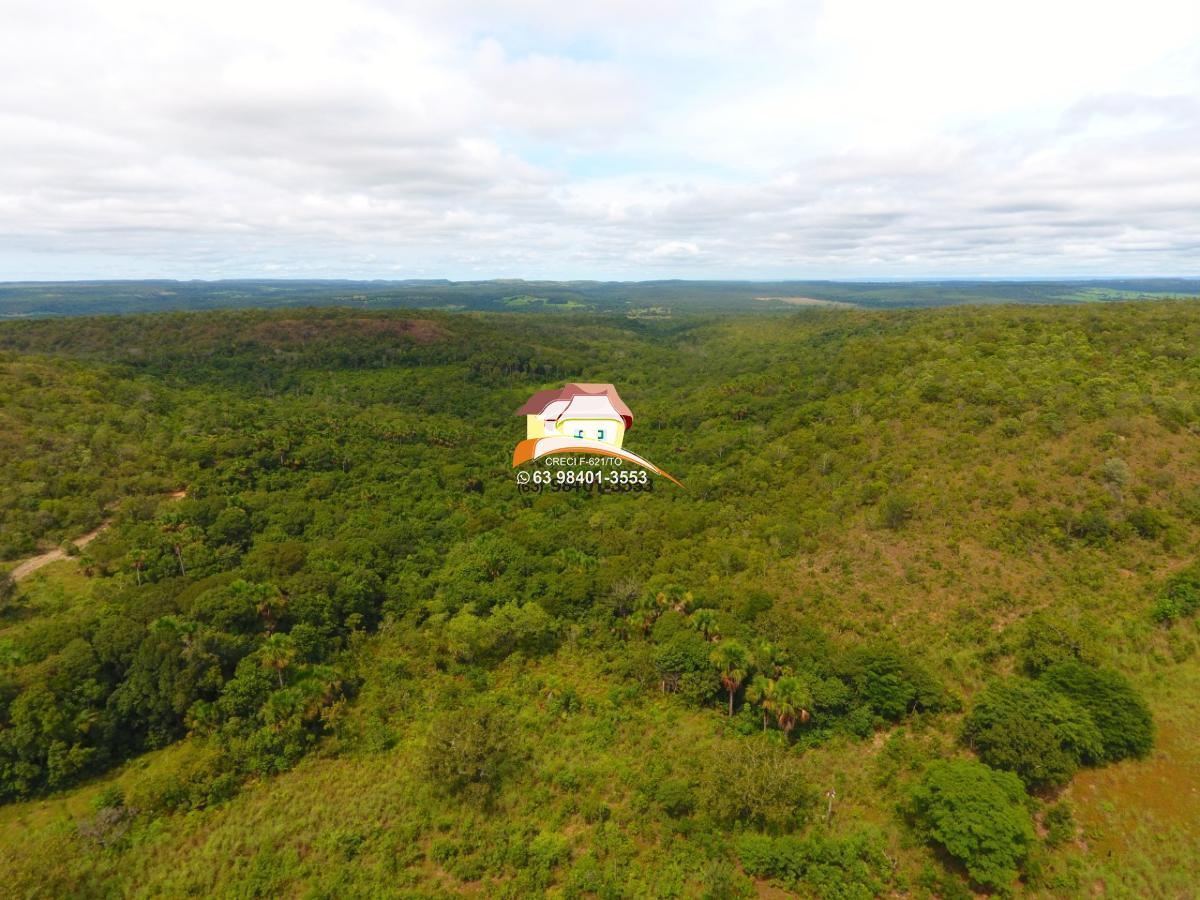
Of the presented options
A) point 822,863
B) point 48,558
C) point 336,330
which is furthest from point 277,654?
point 336,330

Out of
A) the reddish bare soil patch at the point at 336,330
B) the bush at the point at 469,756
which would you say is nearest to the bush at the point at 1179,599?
the bush at the point at 469,756

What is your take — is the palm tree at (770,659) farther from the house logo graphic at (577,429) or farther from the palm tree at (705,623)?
the house logo graphic at (577,429)

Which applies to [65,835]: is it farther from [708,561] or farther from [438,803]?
[708,561]

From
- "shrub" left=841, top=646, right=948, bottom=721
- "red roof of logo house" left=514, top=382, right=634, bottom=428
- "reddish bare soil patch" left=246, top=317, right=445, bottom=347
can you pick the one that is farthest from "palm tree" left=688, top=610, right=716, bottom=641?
"reddish bare soil patch" left=246, top=317, right=445, bottom=347

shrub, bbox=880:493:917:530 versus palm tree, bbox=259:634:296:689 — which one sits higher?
shrub, bbox=880:493:917:530

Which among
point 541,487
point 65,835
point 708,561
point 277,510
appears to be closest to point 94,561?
point 277,510

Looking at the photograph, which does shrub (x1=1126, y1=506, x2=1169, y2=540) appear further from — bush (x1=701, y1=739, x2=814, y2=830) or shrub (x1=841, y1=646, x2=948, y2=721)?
bush (x1=701, y1=739, x2=814, y2=830)

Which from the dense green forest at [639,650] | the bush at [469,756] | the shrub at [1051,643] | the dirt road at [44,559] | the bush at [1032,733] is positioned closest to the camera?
the dense green forest at [639,650]
